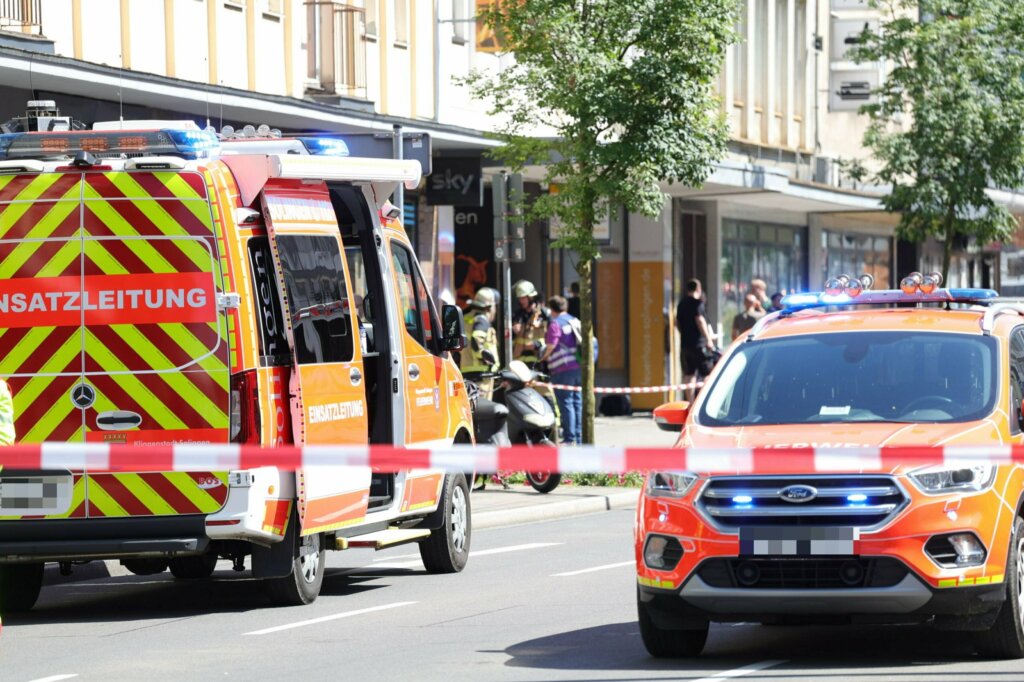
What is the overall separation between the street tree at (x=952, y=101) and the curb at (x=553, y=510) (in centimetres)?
1442

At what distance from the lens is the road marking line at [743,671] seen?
353 inches

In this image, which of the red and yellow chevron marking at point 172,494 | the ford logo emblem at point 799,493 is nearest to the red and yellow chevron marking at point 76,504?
the red and yellow chevron marking at point 172,494

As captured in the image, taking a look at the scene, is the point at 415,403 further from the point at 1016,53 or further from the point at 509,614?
the point at 1016,53

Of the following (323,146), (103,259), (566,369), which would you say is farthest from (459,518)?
(566,369)

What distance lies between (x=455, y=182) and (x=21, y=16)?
897 centimetres

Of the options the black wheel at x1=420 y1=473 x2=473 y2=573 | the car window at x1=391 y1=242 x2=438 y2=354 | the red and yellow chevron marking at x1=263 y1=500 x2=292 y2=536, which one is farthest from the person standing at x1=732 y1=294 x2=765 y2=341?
the red and yellow chevron marking at x1=263 y1=500 x2=292 y2=536

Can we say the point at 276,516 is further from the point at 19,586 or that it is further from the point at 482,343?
the point at 482,343

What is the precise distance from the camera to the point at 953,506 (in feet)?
29.2

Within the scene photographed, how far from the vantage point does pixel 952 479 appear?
353 inches

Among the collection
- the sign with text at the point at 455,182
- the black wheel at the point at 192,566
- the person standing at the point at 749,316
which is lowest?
the black wheel at the point at 192,566

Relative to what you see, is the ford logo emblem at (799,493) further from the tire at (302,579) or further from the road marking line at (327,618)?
the tire at (302,579)

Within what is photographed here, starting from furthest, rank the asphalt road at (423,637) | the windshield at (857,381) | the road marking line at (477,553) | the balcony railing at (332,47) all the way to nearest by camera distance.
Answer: the balcony railing at (332,47)
the road marking line at (477,553)
the windshield at (857,381)
the asphalt road at (423,637)

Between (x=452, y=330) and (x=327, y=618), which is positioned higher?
(x=452, y=330)

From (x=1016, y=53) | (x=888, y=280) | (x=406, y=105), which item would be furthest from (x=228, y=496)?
(x=888, y=280)
